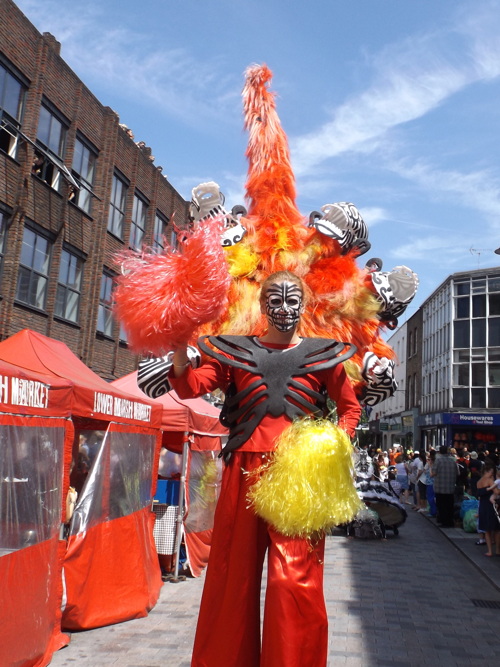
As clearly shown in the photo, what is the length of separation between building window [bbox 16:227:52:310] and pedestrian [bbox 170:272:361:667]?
13686 mm

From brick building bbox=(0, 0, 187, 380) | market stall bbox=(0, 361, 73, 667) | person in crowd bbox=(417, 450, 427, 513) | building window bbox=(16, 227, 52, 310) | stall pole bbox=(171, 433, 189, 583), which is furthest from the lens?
person in crowd bbox=(417, 450, 427, 513)

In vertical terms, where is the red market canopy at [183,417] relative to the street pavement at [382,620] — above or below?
above

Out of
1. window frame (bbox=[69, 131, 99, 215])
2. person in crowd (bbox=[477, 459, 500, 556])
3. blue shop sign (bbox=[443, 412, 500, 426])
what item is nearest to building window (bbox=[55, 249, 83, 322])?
→ window frame (bbox=[69, 131, 99, 215])

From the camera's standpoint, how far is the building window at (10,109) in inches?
596

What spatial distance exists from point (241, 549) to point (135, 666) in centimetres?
227

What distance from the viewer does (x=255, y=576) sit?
3.18m

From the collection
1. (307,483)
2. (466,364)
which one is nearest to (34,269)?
(307,483)

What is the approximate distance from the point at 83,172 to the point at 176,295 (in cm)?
1726

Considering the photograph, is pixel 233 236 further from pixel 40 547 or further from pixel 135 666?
pixel 135 666

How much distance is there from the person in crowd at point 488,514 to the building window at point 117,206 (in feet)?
45.1

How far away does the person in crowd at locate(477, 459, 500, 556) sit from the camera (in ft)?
36.7

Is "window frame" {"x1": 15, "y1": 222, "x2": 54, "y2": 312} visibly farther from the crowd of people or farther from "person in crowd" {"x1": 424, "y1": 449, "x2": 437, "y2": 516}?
"person in crowd" {"x1": 424, "y1": 449, "x2": 437, "y2": 516}

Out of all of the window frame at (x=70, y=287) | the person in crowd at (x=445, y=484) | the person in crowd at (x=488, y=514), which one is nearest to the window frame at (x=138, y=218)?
the window frame at (x=70, y=287)

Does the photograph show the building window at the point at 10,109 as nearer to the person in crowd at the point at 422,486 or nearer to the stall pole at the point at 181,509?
the stall pole at the point at 181,509
